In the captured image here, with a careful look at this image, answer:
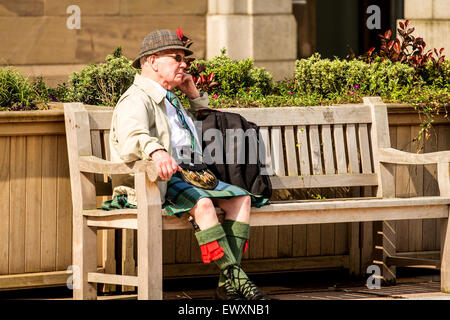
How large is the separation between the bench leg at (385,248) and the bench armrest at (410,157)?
0.49m

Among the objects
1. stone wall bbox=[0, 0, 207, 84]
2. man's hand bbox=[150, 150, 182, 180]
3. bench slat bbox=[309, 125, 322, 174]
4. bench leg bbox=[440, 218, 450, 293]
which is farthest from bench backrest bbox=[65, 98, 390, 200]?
stone wall bbox=[0, 0, 207, 84]

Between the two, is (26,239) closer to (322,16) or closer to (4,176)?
(4,176)

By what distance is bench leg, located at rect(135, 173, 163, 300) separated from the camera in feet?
18.9

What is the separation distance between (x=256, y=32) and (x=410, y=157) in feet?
15.9

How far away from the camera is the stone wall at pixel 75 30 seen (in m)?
10.6

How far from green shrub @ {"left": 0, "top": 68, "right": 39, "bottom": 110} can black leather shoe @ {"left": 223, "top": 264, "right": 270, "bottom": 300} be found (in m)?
1.73

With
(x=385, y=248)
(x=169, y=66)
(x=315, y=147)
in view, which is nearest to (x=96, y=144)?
(x=169, y=66)

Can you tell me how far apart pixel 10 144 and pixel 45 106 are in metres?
0.44

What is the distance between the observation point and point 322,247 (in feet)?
23.6

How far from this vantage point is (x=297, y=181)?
6867mm

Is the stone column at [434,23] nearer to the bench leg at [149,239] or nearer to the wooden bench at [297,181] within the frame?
the wooden bench at [297,181]

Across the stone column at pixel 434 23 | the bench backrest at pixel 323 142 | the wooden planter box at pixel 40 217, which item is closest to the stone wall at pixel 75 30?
the stone column at pixel 434 23
